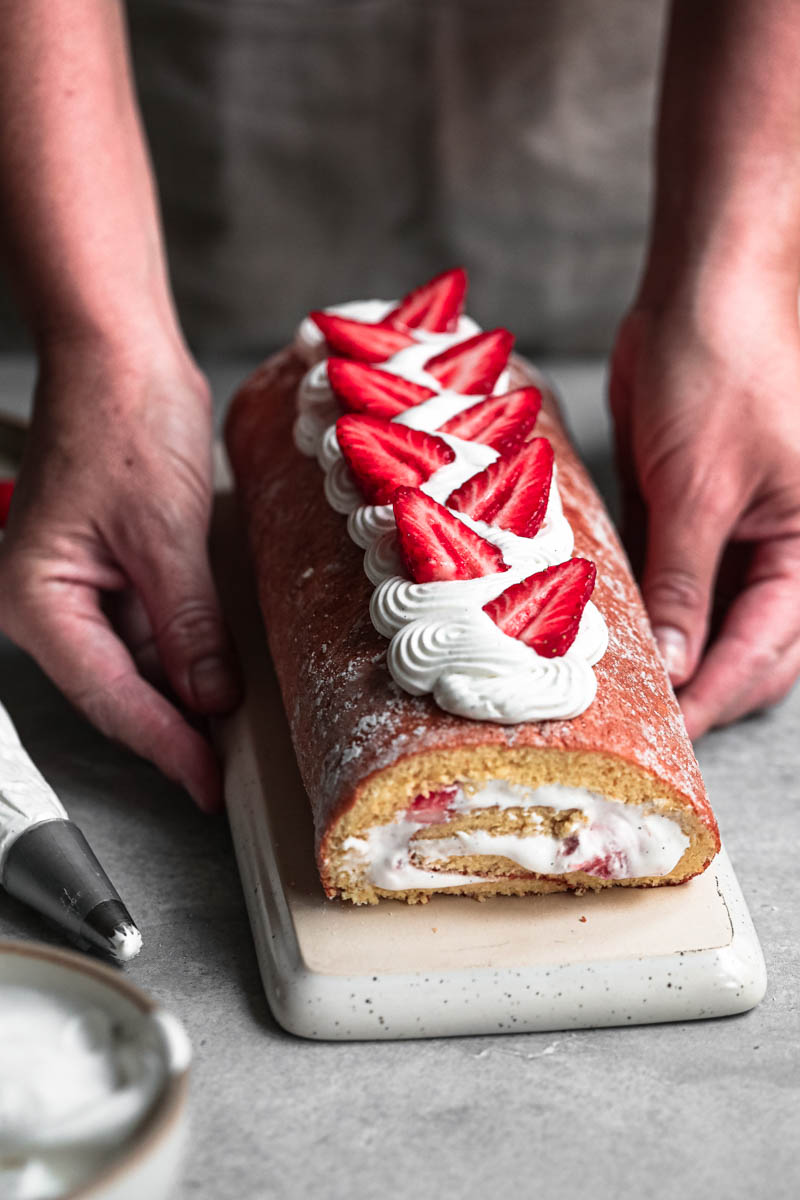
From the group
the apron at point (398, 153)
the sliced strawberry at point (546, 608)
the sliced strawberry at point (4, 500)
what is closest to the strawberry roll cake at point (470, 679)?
the sliced strawberry at point (546, 608)

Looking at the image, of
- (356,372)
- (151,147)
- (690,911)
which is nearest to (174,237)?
(151,147)

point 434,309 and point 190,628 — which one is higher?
point 434,309

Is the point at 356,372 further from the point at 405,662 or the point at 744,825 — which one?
the point at 744,825

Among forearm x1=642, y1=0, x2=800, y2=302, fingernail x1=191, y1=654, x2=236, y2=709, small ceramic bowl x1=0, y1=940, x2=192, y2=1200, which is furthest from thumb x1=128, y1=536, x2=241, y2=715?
forearm x1=642, y1=0, x2=800, y2=302

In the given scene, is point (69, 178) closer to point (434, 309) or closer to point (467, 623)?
point (434, 309)

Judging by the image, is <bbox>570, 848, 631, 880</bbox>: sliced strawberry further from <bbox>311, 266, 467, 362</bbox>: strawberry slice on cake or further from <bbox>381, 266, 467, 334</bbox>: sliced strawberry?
<bbox>381, 266, 467, 334</bbox>: sliced strawberry

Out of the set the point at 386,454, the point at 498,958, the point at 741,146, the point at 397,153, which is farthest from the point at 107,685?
the point at 397,153
